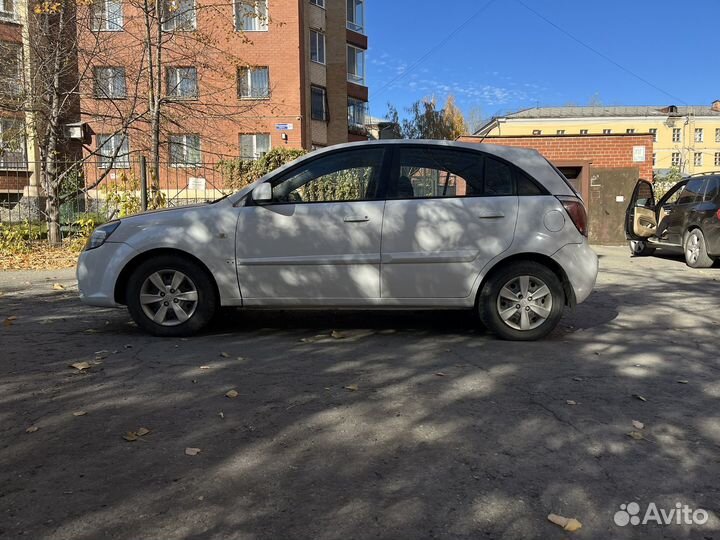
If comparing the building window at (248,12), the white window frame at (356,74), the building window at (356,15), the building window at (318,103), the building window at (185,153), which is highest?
the building window at (356,15)

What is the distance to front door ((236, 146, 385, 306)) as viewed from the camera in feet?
17.7

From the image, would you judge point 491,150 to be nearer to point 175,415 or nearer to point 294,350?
point 294,350

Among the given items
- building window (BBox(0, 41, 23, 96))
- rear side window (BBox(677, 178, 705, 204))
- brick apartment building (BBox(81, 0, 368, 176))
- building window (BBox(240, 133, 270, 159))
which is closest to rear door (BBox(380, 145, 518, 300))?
rear side window (BBox(677, 178, 705, 204))

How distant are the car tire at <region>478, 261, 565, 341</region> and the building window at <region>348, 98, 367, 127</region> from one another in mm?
30383

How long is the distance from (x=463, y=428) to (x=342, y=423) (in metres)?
0.72

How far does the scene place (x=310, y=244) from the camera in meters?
5.41

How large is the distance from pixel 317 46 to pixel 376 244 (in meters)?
27.8

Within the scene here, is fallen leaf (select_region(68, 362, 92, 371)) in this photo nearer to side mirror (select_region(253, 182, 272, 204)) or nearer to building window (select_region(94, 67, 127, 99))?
side mirror (select_region(253, 182, 272, 204))

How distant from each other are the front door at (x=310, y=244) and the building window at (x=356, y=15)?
32388mm

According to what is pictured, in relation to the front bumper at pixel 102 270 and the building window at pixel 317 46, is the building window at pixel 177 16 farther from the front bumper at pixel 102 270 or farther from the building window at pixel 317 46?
→ the building window at pixel 317 46

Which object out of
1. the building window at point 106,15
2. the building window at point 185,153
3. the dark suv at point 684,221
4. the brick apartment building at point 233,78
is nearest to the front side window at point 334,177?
the dark suv at point 684,221

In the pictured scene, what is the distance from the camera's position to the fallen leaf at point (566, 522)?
2.47 metres

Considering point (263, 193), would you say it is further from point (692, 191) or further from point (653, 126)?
point (653, 126)

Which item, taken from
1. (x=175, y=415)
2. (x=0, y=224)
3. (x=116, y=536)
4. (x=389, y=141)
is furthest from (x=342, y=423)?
(x=0, y=224)
